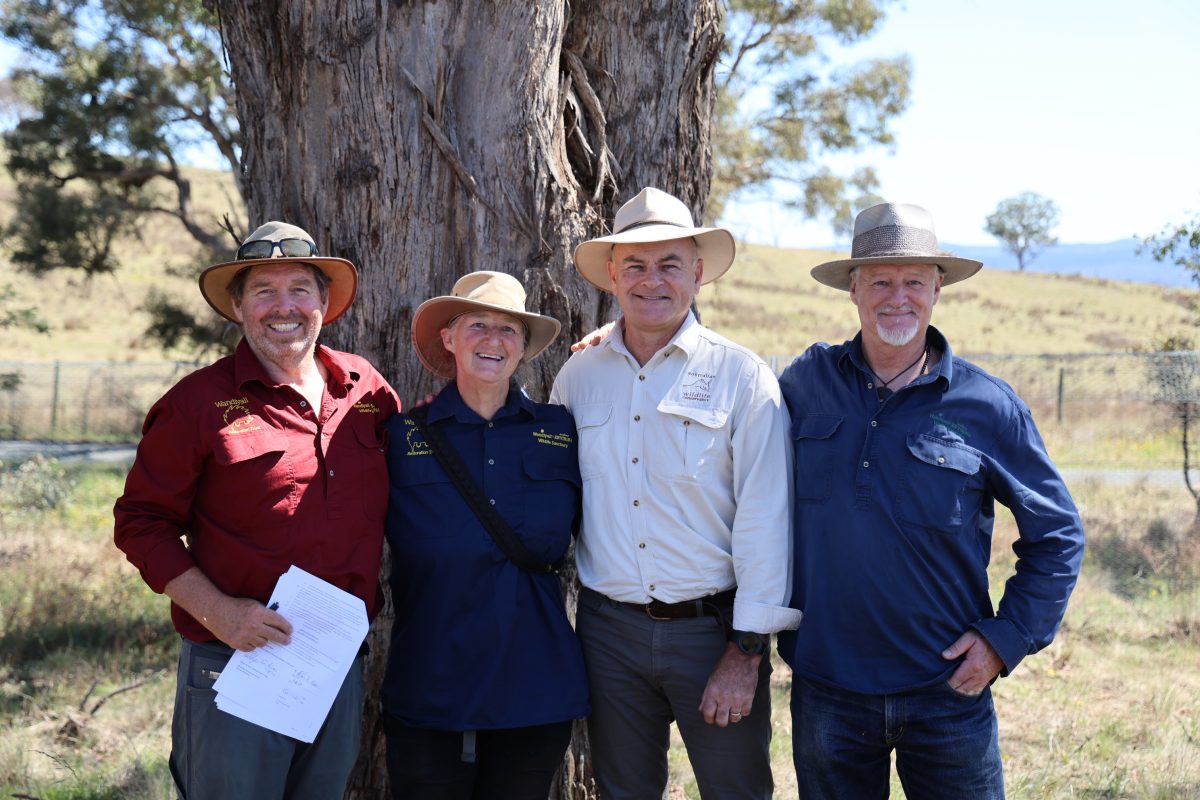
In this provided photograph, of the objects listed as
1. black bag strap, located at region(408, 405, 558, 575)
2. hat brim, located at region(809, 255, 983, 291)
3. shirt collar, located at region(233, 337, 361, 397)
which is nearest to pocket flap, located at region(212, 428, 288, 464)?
shirt collar, located at region(233, 337, 361, 397)

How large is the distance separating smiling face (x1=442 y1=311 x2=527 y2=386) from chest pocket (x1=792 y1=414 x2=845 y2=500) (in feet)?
3.16

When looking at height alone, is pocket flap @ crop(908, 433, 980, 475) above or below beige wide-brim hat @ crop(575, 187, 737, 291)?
below

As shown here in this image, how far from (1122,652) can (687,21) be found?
5.45m

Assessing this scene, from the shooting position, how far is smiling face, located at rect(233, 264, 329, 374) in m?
3.11

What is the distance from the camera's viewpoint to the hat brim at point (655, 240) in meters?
3.36

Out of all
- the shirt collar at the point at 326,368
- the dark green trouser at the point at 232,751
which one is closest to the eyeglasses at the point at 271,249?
the shirt collar at the point at 326,368

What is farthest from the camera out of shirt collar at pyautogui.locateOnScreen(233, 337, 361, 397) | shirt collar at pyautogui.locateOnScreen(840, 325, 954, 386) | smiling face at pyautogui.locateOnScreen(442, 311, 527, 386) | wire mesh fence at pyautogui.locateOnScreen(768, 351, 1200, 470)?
wire mesh fence at pyautogui.locateOnScreen(768, 351, 1200, 470)

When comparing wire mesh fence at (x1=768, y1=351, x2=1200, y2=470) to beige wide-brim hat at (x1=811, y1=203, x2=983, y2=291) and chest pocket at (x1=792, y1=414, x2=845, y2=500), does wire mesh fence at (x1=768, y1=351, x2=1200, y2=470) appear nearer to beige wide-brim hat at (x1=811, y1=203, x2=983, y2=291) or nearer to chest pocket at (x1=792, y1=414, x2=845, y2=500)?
beige wide-brim hat at (x1=811, y1=203, x2=983, y2=291)

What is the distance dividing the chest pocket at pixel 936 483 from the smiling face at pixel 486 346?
128cm

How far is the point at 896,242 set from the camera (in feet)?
10.6

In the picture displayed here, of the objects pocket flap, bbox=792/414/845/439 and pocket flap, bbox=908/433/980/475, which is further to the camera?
pocket flap, bbox=792/414/845/439

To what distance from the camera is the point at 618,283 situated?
3498 millimetres

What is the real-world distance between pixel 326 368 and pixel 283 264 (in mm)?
360

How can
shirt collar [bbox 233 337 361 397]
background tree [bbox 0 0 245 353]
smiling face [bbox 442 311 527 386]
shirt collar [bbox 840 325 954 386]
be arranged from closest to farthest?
shirt collar [bbox 233 337 361 397], shirt collar [bbox 840 325 954 386], smiling face [bbox 442 311 527 386], background tree [bbox 0 0 245 353]
